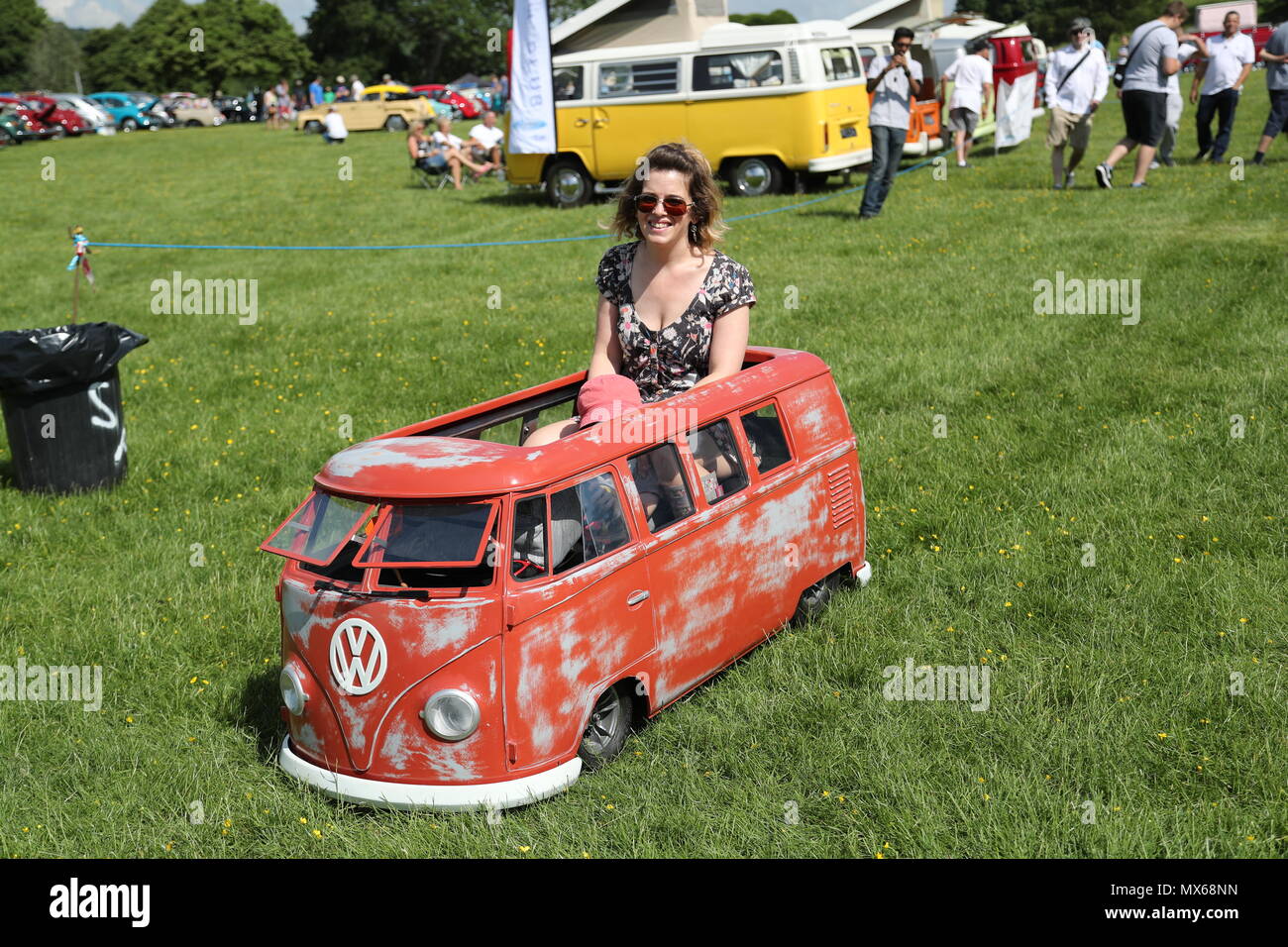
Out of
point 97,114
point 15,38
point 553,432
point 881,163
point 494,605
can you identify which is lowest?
point 494,605

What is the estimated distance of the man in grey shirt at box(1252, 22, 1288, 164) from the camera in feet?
56.0

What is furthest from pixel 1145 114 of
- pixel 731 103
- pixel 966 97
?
pixel 731 103

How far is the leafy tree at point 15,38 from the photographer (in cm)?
9169

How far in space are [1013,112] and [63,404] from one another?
18.9 meters

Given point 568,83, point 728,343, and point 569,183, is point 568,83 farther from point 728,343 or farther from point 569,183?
point 728,343

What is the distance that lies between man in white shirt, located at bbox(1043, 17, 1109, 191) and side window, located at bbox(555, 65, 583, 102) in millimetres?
7068

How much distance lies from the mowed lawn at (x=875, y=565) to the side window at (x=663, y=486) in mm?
361

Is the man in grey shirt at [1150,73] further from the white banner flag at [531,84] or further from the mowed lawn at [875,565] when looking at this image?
the white banner flag at [531,84]

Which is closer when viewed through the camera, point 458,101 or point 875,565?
point 875,565

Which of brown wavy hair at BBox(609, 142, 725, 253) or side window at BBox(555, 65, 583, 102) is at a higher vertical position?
side window at BBox(555, 65, 583, 102)

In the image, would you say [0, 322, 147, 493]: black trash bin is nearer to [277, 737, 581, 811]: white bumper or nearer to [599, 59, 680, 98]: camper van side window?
[277, 737, 581, 811]: white bumper

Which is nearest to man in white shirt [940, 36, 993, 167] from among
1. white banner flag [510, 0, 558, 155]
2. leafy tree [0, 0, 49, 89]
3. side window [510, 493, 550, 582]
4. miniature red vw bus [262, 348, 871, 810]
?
white banner flag [510, 0, 558, 155]

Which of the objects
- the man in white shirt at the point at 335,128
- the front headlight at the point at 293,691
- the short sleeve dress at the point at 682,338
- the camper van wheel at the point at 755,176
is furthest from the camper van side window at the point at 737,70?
the man in white shirt at the point at 335,128

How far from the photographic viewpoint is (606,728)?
4.69m
